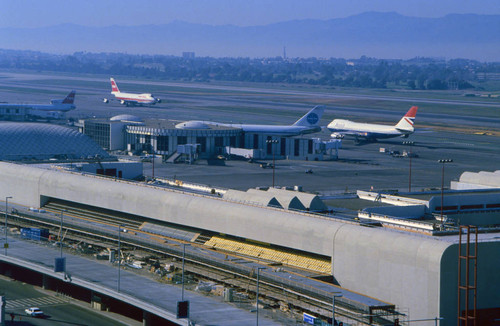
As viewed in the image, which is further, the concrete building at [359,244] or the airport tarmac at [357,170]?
the airport tarmac at [357,170]

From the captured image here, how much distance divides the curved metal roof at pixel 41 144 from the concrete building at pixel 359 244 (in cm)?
2880

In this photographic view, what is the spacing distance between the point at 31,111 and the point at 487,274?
514 feet

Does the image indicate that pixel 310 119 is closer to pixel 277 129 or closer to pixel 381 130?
pixel 277 129

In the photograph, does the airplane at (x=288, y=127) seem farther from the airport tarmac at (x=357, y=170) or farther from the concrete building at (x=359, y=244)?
the concrete building at (x=359, y=244)

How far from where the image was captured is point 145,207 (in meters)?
72.6

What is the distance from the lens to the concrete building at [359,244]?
166 ft

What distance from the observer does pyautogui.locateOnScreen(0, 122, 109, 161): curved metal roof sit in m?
102

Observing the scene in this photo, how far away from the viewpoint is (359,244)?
55.2 meters

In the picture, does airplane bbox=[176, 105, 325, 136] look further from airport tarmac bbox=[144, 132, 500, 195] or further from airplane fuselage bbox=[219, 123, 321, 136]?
airport tarmac bbox=[144, 132, 500, 195]

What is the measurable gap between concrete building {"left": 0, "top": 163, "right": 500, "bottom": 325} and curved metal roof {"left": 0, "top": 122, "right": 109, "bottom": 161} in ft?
94.5

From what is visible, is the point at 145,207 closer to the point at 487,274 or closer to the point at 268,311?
the point at 268,311

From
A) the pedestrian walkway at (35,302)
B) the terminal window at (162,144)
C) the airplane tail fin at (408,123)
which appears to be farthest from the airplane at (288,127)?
the pedestrian walkway at (35,302)

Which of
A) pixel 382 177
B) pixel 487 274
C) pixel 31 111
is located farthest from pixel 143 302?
pixel 31 111

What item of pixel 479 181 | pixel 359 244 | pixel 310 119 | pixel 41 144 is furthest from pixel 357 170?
pixel 359 244
